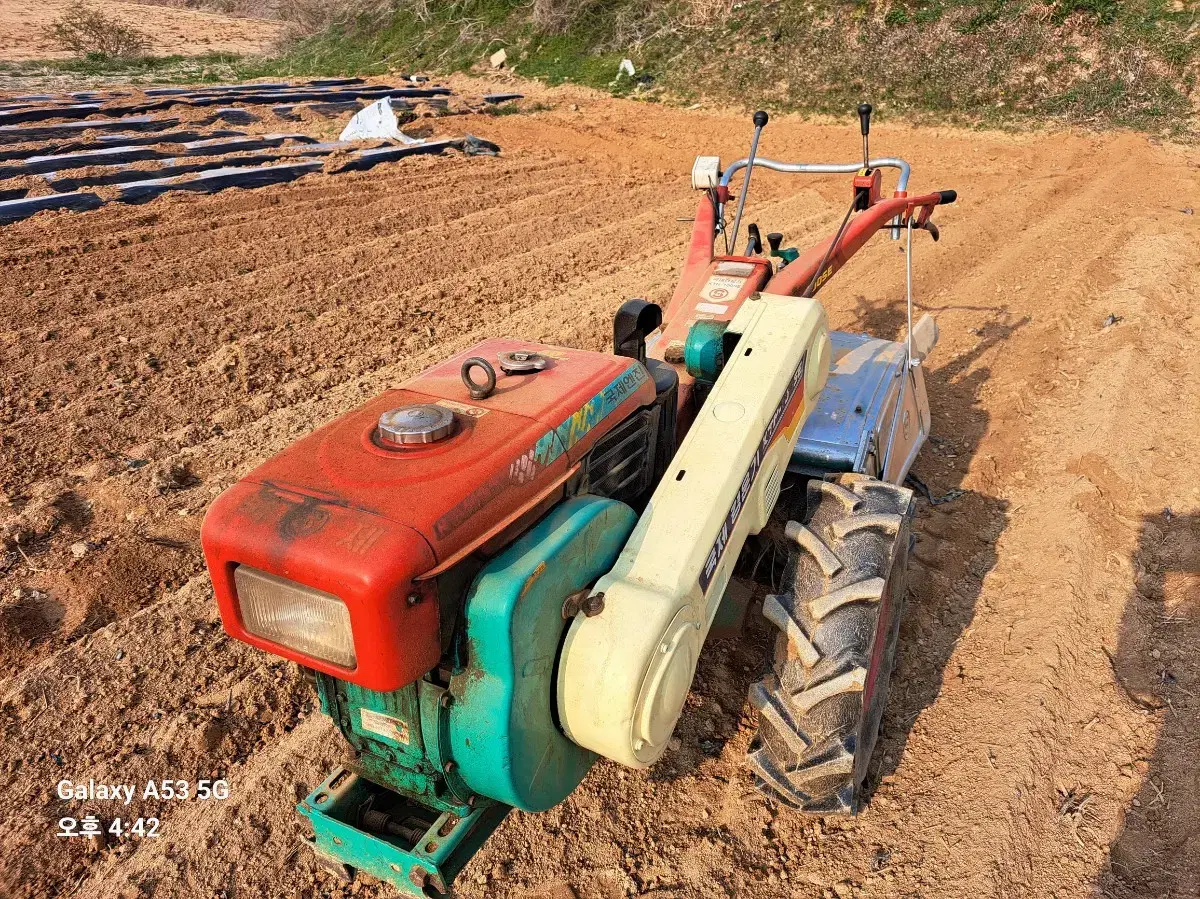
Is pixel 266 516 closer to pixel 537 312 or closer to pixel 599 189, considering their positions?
pixel 537 312

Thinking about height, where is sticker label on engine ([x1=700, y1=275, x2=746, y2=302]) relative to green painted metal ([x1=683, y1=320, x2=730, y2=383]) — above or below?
above

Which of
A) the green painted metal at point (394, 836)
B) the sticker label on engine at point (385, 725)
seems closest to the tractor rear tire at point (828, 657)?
the green painted metal at point (394, 836)

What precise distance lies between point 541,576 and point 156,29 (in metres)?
31.0

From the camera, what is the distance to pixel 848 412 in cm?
360

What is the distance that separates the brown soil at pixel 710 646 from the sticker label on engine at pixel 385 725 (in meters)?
0.80

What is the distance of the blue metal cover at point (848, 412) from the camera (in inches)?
135

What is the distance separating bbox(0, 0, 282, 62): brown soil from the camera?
22.8 meters

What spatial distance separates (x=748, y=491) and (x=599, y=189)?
26.7 feet

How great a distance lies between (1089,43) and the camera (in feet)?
46.1

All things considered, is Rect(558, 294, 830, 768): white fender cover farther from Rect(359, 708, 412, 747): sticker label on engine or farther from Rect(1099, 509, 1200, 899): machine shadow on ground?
Rect(1099, 509, 1200, 899): machine shadow on ground

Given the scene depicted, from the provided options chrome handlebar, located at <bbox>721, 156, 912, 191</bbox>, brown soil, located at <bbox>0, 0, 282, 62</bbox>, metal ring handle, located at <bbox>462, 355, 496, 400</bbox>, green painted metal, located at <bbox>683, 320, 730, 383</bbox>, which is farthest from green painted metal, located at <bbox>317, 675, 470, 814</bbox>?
brown soil, located at <bbox>0, 0, 282, 62</bbox>

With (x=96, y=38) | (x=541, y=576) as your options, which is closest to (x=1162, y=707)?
Answer: (x=541, y=576)

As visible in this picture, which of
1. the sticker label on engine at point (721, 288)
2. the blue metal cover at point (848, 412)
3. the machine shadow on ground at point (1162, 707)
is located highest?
the sticker label on engine at point (721, 288)

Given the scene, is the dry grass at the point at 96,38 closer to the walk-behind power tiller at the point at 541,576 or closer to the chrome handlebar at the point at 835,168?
the chrome handlebar at the point at 835,168
